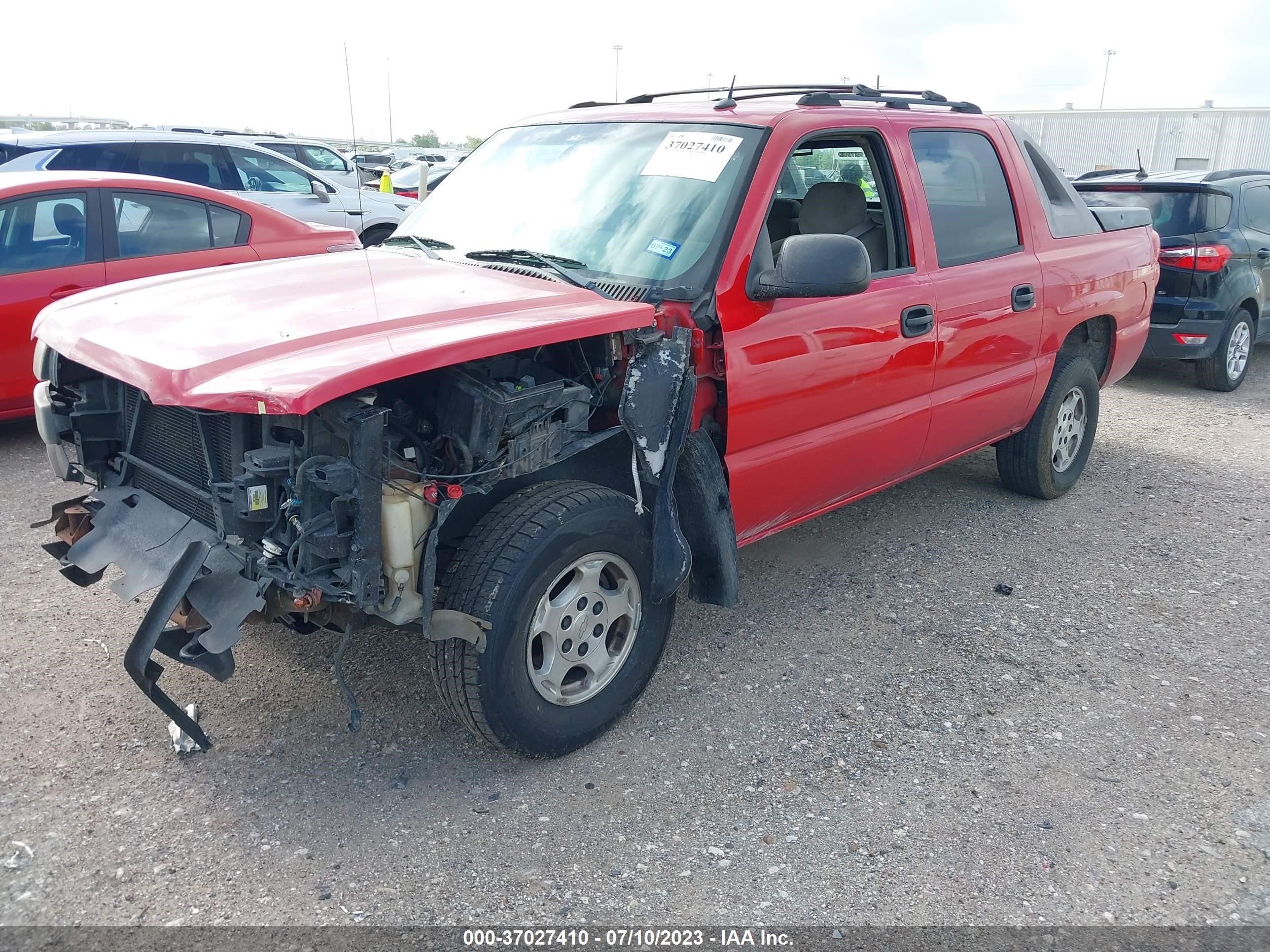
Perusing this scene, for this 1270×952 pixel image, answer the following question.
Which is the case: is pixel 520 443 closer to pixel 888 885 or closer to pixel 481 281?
pixel 481 281

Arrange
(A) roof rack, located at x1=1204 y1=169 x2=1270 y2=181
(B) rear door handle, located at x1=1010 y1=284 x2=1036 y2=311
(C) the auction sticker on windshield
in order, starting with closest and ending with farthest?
(C) the auction sticker on windshield, (B) rear door handle, located at x1=1010 y1=284 x2=1036 y2=311, (A) roof rack, located at x1=1204 y1=169 x2=1270 y2=181

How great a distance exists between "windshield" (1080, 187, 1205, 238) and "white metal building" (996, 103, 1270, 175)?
19.2 m

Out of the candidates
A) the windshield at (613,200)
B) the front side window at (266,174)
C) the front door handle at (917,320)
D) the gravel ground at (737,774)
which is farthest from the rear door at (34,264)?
the front door handle at (917,320)

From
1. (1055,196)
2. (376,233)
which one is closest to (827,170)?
(1055,196)

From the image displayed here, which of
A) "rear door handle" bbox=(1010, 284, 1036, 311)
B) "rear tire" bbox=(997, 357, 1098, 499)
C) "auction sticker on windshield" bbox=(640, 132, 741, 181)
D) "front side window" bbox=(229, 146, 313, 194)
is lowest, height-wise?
"rear tire" bbox=(997, 357, 1098, 499)

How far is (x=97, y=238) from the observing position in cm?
607

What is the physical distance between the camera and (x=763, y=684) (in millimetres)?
3686

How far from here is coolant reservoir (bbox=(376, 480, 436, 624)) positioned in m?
2.70

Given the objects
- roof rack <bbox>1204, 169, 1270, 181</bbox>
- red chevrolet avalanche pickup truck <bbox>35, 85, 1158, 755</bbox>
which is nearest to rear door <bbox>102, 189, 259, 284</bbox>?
red chevrolet avalanche pickup truck <bbox>35, 85, 1158, 755</bbox>

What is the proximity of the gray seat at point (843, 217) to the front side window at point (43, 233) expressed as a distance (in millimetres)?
4321

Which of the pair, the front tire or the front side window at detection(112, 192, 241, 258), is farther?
the front side window at detection(112, 192, 241, 258)

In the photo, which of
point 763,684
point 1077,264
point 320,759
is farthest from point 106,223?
point 1077,264

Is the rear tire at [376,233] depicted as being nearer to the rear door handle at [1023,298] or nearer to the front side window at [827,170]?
the front side window at [827,170]

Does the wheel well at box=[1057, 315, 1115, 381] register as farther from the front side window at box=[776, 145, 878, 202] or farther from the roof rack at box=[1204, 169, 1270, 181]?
the roof rack at box=[1204, 169, 1270, 181]
